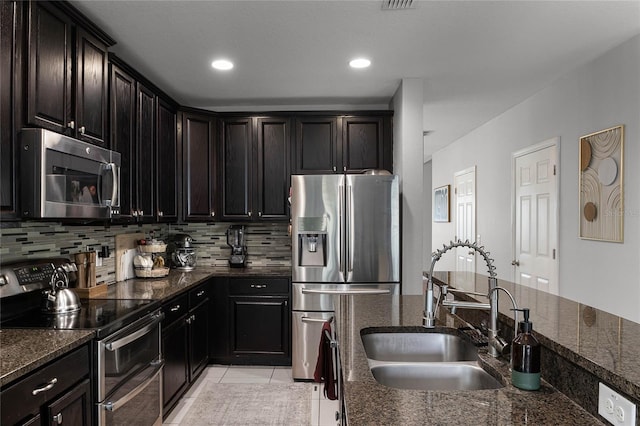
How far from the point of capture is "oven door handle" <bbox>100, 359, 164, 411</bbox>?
2.00 meters

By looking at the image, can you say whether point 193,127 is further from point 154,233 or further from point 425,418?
point 425,418

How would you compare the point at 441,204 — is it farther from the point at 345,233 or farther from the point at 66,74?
the point at 66,74

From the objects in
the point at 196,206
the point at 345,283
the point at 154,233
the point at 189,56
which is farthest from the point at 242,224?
the point at 189,56

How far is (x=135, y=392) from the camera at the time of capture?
7.48ft

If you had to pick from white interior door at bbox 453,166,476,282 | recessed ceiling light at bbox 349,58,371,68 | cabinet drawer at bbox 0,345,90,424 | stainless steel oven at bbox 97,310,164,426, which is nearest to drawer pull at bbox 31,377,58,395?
cabinet drawer at bbox 0,345,90,424

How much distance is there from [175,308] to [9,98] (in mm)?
1666

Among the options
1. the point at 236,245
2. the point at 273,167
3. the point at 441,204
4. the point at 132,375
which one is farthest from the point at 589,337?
the point at 441,204

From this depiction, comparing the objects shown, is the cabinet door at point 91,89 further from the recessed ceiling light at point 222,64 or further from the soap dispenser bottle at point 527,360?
the soap dispenser bottle at point 527,360

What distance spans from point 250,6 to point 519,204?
345 cm

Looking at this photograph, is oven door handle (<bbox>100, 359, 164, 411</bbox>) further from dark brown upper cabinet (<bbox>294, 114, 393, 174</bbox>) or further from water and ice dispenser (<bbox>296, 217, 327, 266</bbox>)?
dark brown upper cabinet (<bbox>294, 114, 393, 174</bbox>)

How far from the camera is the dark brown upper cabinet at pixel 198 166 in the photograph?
13.2 feet

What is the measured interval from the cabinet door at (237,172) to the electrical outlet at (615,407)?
3.45 meters

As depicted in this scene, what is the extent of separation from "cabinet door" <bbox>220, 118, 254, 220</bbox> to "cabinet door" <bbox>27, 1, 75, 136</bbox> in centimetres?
Answer: 194

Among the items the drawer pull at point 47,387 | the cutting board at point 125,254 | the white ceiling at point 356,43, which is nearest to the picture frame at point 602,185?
the white ceiling at point 356,43
